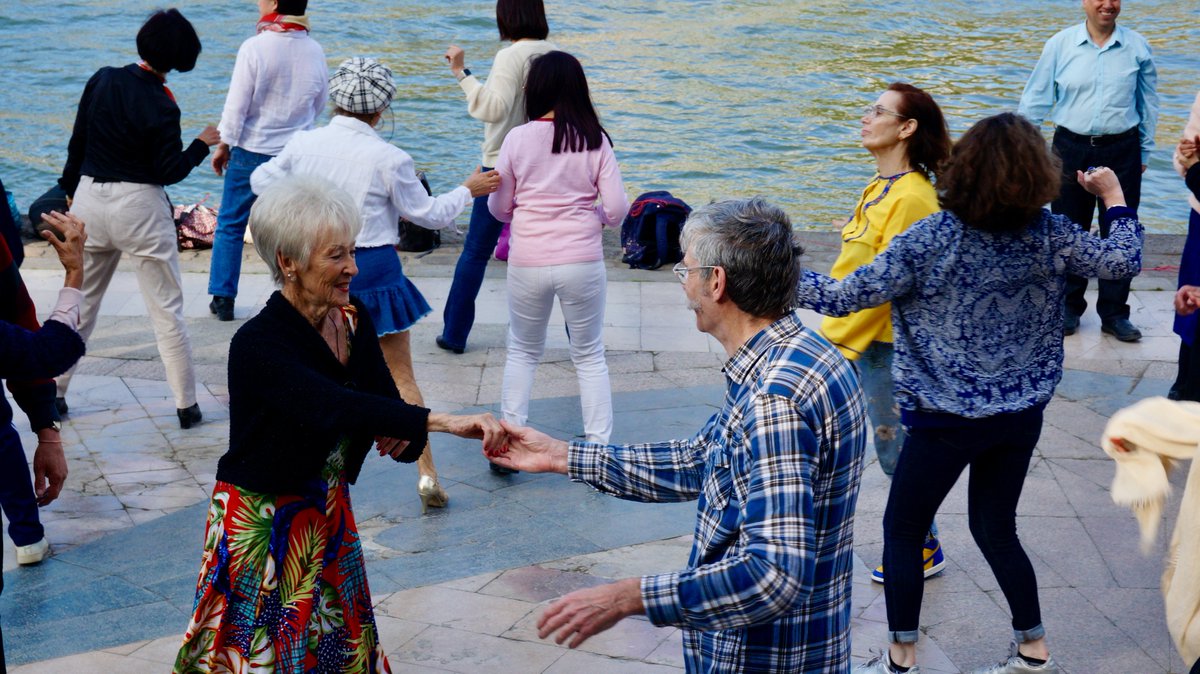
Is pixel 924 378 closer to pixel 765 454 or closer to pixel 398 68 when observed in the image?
pixel 765 454

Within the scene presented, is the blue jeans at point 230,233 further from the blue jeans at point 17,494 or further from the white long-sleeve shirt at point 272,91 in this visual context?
the blue jeans at point 17,494

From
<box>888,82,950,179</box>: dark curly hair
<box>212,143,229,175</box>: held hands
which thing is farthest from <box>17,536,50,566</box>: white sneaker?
<box>888,82,950,179</box>: dark curly hair

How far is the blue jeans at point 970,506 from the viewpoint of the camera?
384 cm

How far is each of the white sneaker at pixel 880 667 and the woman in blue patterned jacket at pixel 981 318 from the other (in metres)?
0.12

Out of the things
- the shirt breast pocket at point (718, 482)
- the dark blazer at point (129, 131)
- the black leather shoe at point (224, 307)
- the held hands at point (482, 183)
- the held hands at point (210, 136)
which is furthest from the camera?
the black leather shoe at point (224, 307)

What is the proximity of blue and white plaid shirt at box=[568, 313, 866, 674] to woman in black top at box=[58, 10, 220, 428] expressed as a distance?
404 centimetres

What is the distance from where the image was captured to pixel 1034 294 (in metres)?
3.76

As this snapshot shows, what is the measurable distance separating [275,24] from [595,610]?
5.82 m

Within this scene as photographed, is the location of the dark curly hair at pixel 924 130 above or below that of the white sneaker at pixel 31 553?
above

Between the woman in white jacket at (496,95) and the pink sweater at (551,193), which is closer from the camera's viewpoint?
the pink sweater at (551,193)

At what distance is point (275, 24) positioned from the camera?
7414mm

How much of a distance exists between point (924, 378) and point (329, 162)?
2.58m

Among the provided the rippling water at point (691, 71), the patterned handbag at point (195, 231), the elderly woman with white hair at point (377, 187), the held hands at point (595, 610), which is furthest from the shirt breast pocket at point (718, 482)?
the rippling water at point (691, 71)

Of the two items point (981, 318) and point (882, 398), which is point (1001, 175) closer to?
point (981, 318)
